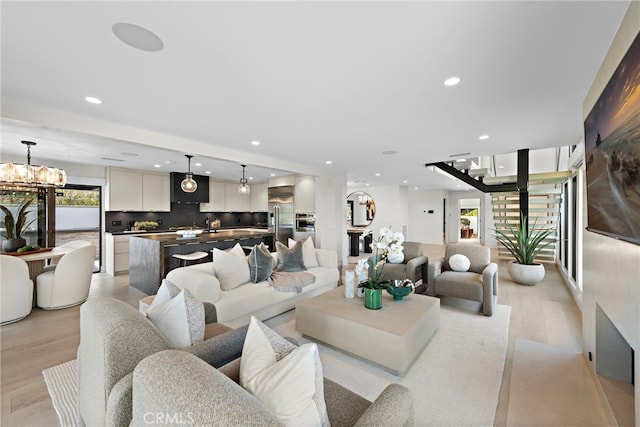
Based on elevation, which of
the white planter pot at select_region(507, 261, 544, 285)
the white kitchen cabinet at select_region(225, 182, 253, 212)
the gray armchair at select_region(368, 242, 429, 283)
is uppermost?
the white kitchen cabinet at select_region(225, 182, 253, 212)

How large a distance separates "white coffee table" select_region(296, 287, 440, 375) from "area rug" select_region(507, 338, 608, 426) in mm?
732

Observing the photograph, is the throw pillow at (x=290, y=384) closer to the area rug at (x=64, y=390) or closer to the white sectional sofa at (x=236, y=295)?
the area rug at (x=64, y=390)

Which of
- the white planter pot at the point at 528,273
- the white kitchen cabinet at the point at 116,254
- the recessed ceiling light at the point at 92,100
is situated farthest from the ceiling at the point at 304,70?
the white kitchen cabinet at the point at 116,254

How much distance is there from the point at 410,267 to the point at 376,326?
1.95 meters

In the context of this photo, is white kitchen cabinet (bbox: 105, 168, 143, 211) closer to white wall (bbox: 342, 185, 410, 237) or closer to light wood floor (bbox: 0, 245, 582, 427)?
light wood floor (bbox: 0, 245, 582, 427)

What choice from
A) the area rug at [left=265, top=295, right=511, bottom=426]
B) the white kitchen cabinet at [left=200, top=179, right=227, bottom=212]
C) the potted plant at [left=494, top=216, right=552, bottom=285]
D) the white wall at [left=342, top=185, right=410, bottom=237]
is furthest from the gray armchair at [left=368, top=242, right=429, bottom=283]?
the white kitchen cabinet at [left=200, top=179, right=227, bottom=212]

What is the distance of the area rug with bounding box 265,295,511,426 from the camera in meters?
1.78

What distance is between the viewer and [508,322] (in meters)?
3.19

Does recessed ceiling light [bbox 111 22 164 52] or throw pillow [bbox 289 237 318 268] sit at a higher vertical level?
recessed ceiling light [bbox 111 22 164 52]

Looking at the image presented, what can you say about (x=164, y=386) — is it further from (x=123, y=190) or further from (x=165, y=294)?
(x=123, y=190)

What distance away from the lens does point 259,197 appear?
862 cm

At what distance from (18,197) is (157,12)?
588 centimetres

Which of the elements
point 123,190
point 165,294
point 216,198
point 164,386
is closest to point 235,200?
point 216,198

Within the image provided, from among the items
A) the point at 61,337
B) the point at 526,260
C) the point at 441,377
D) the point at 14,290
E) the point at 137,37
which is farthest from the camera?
the point at 526,260
